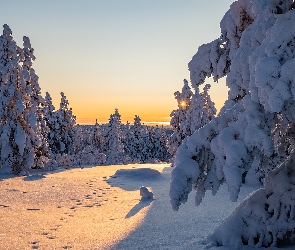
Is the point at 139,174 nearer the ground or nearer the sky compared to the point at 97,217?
nearer the sky

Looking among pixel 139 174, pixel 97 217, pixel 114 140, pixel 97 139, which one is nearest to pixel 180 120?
pixel 139 174

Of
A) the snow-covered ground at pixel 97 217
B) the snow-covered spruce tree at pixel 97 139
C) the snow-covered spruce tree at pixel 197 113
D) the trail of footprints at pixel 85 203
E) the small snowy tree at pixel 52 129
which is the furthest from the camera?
the snow-covered spruce tree at pixel 97 139

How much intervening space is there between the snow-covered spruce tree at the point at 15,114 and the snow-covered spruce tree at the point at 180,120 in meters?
14.3

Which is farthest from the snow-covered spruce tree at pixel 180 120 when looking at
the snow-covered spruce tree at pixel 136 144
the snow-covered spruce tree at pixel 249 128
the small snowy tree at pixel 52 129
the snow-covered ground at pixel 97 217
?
the snow-covered spruce tree at pixel 136 144

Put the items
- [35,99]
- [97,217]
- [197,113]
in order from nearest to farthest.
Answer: [97,217] < [35,99] < [197,113]

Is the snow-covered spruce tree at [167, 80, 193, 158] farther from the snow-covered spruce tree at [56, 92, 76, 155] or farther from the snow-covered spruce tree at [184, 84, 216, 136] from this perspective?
the snow-covered spruce tree at [56, 92, 76, 155]

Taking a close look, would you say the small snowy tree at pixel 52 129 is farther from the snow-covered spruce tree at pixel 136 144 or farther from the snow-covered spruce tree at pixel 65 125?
the snow-covered spruce tree at pixel 136 144

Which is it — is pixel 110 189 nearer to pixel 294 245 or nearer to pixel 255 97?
pixel 294 245

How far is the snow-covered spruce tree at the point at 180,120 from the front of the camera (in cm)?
3049

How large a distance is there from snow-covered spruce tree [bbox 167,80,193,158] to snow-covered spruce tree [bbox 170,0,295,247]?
25121mm

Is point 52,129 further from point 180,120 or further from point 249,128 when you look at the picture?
point 249,128

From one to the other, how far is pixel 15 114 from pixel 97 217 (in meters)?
11.2

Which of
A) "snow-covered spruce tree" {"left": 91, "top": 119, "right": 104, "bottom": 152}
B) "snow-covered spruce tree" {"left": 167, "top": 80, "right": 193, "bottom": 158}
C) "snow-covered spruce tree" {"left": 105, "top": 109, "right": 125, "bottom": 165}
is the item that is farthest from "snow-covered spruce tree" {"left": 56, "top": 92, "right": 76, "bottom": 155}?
"snow-covered spruce tree" {"left": 91, "top": 119, "right": 104, "bottom": 152}

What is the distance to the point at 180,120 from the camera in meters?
31.7
